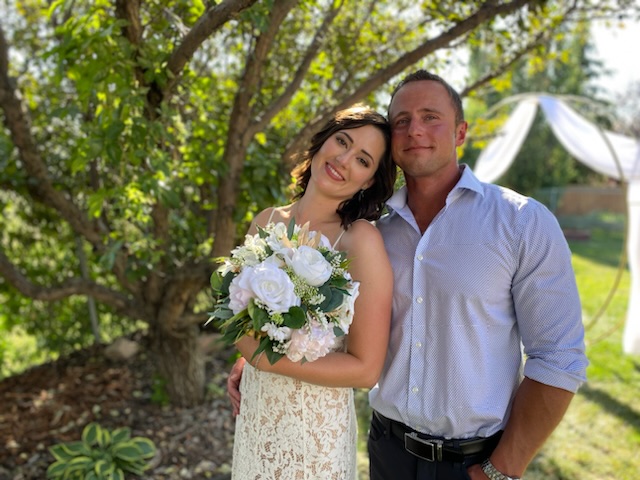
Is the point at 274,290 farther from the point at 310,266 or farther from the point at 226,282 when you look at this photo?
the point at 226,282

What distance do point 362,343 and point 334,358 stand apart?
0.11 meters

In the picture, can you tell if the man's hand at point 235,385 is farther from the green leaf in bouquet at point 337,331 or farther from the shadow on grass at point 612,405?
the shadow on grass at point 612,405

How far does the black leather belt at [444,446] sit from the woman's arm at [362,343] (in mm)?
325

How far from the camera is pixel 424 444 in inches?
80.4

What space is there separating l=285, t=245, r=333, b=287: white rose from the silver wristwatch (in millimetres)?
934

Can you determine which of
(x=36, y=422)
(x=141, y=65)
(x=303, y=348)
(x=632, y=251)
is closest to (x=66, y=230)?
(x=36, y=422)

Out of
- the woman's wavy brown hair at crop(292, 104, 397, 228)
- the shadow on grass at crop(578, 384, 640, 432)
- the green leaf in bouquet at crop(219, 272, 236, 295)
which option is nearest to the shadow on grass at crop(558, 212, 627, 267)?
the shadow on grass at crop(578, 384, 640, 432)

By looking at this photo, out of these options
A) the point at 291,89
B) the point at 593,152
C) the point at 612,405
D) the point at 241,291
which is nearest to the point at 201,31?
the point at 291,89

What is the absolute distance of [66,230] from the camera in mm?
5660

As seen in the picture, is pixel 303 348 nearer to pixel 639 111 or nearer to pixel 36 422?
pixel 36 422

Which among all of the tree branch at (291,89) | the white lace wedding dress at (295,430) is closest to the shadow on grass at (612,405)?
the white lace wedding dress at (295,430)

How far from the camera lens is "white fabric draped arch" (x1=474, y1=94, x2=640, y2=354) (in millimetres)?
6605

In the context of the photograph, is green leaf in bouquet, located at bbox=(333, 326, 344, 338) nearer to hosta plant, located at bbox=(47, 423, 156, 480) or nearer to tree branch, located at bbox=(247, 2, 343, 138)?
tree branch, located at bbox=(247, 2, 343, 138)

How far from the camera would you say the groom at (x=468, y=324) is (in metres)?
1.89
